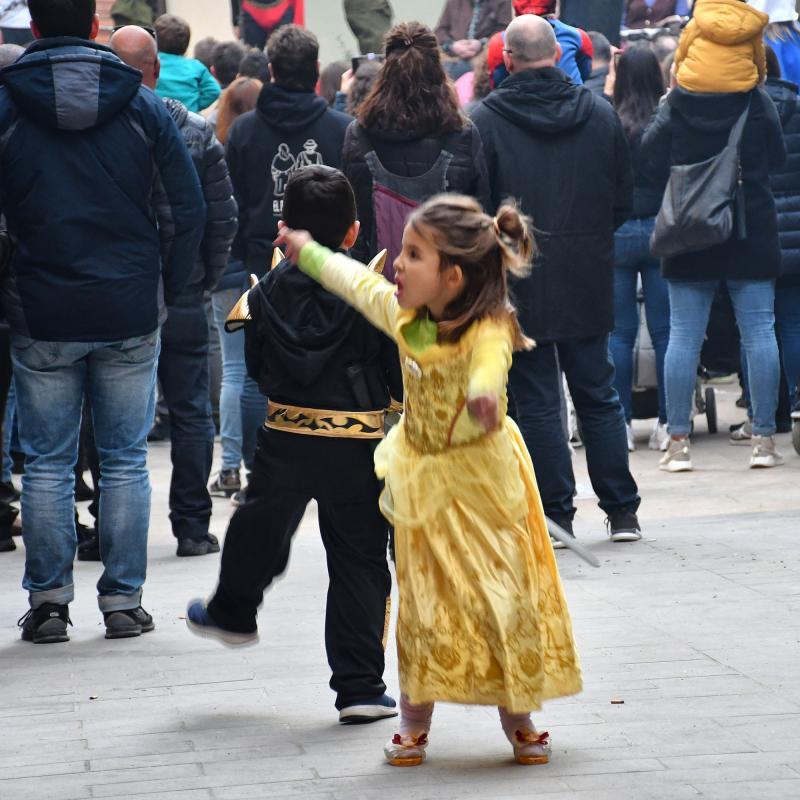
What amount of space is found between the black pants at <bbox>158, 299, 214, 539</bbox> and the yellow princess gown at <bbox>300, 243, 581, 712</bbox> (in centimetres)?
321

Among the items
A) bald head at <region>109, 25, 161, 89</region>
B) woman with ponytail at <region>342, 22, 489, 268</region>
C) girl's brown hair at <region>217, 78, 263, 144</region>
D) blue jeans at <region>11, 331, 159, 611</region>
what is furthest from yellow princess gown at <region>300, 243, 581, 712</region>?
girl's brown hair at <region>217, 78, 263, 144</region>

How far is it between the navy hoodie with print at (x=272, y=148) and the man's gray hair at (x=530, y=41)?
1.32 m

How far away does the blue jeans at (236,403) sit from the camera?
8.99 meters

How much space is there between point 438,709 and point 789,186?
221 inches

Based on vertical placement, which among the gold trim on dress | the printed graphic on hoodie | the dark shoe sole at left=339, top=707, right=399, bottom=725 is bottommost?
the dark shoe sole at left=339, top=707, right=399, bottom=725

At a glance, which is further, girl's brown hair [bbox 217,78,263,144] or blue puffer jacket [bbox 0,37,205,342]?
girl's brown hair [bbox 217,78,263,144]

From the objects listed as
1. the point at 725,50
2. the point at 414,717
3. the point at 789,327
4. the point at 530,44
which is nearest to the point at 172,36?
the point at 725,50

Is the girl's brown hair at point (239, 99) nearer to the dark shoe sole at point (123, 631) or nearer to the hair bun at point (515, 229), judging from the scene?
the dark shoe sole at point (123, 631)

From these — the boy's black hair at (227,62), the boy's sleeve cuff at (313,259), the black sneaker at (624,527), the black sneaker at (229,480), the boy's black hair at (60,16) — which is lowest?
the black sneaker at (229,480)

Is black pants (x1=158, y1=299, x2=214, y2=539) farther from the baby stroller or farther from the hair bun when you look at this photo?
the baby stroller

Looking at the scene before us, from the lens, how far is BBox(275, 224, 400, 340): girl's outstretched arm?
14.2ft

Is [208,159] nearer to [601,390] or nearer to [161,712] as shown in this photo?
[601,390]

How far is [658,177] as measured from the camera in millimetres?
9523

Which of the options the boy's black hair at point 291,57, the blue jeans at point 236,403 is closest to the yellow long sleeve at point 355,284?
the boy's black hair at point 291,57
